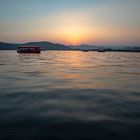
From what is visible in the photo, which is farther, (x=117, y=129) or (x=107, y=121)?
(x=107, y=121)

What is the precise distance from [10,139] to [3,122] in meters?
1.32

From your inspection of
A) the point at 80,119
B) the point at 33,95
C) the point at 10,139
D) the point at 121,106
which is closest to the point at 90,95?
the point at 121,106

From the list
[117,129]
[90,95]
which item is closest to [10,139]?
[117,129]

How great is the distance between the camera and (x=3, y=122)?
20.2ft

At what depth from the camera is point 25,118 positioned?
662 centimetres

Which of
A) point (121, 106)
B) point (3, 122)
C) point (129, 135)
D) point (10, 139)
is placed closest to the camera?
point (10, 139)

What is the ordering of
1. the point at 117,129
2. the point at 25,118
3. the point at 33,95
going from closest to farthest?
1. the point at 117,129
2. the point at 25,118
3. the point at 33,95

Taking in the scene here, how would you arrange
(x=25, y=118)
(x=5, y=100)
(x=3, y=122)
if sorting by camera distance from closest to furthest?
(x=3, y=122) → (x=25, y=118) → (x=5, y=100)

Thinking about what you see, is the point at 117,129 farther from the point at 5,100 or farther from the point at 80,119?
the point at 5,100

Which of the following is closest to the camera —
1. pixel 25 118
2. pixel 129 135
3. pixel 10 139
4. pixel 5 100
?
pixel 10 139

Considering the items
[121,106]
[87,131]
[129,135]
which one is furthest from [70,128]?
[121,106]

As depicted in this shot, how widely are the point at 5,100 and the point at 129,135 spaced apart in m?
6.17

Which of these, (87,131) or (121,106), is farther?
(121,106)

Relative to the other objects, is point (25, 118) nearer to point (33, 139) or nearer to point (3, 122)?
→ point (3, 122)
